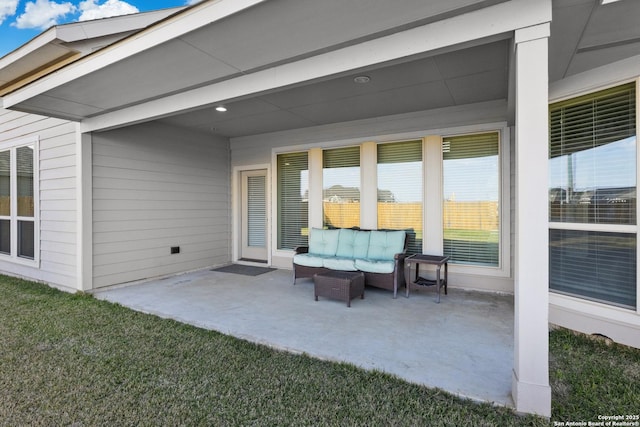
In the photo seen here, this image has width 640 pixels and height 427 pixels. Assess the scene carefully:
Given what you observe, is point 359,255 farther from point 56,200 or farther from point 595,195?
point 56,200

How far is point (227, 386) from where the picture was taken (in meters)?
2.35

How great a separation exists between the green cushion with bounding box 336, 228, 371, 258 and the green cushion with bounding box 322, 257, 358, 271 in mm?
340

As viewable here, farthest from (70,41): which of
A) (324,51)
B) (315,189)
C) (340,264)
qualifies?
(340,264)

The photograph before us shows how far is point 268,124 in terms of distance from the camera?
597 centimetres

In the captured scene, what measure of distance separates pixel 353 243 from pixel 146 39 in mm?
3833

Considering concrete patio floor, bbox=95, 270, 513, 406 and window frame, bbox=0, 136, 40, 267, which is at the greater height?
window frame, bbox=0, 136, 40, 267

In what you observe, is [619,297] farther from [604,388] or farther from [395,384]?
[395,384]

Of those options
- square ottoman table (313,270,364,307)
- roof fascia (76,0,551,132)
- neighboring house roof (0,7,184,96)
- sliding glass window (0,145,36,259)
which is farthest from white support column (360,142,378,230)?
sliding glass window (0,145,36,259)

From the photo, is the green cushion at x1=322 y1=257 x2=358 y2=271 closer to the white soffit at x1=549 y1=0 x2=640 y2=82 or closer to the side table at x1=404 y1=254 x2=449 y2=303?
the side table at x1=404 y1=254 x2=449 y2=303

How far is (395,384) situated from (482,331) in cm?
148

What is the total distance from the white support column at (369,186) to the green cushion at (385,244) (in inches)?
19.6

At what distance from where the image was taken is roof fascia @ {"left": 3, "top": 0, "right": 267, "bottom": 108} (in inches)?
93.8

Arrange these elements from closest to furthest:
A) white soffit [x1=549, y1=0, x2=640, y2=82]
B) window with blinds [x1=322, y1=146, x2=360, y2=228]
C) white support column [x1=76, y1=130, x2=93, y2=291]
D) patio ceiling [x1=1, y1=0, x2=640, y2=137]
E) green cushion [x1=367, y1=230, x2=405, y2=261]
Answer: white soffit [x1=549, y1=0, x2=640, y2=82], patio ceiling [x1=1, y1=0, x2=640, y2=137], white support column [x1=76, y1=130, x2=93, y2=291], green cushion [x1=367, y1=230, x2=405, y2=261], window with blinds [x1=322, y1=146, x2=360, y2=228]

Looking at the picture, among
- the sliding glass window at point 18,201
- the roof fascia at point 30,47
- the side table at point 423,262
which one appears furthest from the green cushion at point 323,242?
the roof fascia at point 30,47
